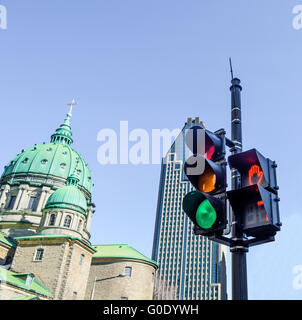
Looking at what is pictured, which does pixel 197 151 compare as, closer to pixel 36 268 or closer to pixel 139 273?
pixel 36 268

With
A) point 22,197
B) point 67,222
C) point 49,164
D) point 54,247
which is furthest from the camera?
point 49,164

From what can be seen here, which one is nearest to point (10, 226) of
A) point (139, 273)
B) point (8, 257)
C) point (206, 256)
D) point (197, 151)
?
point (8, 257)

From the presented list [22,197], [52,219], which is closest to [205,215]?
[52,219]

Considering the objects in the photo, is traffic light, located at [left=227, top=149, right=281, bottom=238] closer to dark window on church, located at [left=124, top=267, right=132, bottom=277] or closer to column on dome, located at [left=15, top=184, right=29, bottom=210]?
dark window on church, located at [left=124, top=267, right=132, bottom=277]

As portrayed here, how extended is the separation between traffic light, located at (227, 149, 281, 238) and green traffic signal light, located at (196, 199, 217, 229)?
294mm

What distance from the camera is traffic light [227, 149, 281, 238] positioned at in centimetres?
424

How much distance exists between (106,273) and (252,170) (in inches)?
1927

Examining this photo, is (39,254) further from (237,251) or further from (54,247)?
(237,251)

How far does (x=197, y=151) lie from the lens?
513cm

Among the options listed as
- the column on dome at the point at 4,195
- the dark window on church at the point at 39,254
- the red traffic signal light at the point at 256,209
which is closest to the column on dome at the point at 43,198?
the column on dome at the point at 4,195

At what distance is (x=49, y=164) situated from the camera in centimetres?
6319

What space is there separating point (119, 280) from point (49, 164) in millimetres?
25822

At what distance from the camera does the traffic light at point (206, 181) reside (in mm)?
4535
